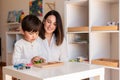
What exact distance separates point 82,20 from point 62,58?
933mm

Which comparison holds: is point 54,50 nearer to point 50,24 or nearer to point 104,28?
point 50,24

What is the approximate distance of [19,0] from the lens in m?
4.01

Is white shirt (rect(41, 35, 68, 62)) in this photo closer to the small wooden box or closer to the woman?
the woman

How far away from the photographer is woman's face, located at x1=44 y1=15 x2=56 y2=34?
1628 mm

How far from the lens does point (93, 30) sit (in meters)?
1.98

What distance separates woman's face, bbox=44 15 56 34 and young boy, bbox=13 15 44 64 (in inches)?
10.3

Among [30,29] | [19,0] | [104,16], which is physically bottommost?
[30,29]

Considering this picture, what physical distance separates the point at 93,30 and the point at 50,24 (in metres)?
0.55

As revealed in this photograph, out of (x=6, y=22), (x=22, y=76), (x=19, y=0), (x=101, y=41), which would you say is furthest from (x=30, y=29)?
(x=6, y=22)

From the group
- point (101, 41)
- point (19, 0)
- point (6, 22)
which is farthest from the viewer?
point (6, 22)

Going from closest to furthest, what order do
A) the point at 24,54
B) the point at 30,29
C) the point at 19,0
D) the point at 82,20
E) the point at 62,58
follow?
1. the point at 30,29
2. the point at 24,54
3. the point at 62,58
4. the point at 82,20
5. the point at 19,0

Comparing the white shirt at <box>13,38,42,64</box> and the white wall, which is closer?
the white shirt at <box>13,38,42,64</box>

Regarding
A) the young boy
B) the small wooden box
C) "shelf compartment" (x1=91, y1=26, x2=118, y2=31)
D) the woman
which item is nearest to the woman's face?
the woman

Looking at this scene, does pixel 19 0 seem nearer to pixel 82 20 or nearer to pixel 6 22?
pixel 6 22
